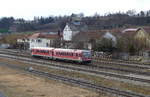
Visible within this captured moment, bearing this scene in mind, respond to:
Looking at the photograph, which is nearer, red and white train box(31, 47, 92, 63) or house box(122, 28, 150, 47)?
red and white train box(31, 47, 92, 63)

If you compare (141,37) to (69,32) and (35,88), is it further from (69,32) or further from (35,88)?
(35,88)

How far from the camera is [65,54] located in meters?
50.8

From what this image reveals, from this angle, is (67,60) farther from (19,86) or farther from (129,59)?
(19,86)

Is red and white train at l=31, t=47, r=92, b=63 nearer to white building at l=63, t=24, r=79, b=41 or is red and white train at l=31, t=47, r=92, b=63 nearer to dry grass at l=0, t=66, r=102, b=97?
dry grass at l=0, t=66, r=102, b=97

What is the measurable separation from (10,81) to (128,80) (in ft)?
46.2

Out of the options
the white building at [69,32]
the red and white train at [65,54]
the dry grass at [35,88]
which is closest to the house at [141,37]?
the red and white train at [65,54]

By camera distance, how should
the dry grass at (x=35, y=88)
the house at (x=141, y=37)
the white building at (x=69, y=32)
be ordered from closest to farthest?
the dry grass at (x=35, y=88), the house at (x=141, y=37), the white building at (x=69, y=32)

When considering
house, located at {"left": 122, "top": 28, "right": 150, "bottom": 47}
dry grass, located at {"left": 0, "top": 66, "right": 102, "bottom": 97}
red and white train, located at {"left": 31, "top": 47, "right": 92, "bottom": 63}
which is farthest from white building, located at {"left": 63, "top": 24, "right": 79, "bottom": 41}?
dry grass, located at {"left": 0, "top": 66, "right": 102, "bottom": 97}

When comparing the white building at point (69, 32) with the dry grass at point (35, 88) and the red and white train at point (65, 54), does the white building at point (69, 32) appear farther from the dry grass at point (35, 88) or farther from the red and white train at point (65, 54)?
the dry grass at point (35, 88)

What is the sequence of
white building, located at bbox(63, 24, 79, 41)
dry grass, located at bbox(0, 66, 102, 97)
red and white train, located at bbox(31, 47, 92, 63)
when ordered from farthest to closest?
1. white building, located at bbox(63, 24, 79, 41)
2. red and white train, located at bbox(31, 47, 92, 63)
3. dry grass, located at bbox(0, 66, 102, 97)

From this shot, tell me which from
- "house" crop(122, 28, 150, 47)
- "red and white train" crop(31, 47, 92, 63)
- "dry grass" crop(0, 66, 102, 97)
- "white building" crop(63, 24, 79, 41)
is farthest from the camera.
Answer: "white building" crop(63, 24, 79, 41)

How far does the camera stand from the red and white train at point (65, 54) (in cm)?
4697

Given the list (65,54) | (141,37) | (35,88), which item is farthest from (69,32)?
(35,88)

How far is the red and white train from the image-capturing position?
47.0m
